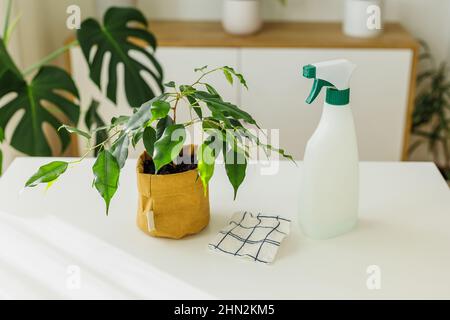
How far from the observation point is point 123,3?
273 centimetres

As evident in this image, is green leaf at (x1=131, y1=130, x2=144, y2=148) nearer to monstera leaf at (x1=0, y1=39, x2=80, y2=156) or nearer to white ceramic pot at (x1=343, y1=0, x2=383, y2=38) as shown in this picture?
monstera leaf at (x1=0, y1=39, x2=80, y2=156)

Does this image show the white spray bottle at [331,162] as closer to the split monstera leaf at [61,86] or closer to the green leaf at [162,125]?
the green leaf at [162,125]

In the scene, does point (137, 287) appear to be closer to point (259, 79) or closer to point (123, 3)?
point (259, 79)

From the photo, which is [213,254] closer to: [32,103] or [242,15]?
[32,103]

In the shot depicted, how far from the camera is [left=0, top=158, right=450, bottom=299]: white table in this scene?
44.4 inches

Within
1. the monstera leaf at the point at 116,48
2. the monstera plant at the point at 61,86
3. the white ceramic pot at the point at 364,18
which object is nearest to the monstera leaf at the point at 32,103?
the monstera plant at the point at 61,86

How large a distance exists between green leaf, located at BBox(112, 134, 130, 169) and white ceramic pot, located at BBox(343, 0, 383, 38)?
1688 millimetres

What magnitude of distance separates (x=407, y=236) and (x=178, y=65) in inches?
61.3

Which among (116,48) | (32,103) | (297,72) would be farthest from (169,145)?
(297,72)

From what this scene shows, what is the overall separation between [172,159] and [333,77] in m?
0.33

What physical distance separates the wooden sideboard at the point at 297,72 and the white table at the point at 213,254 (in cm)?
115

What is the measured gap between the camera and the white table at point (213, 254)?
113 centimetres
